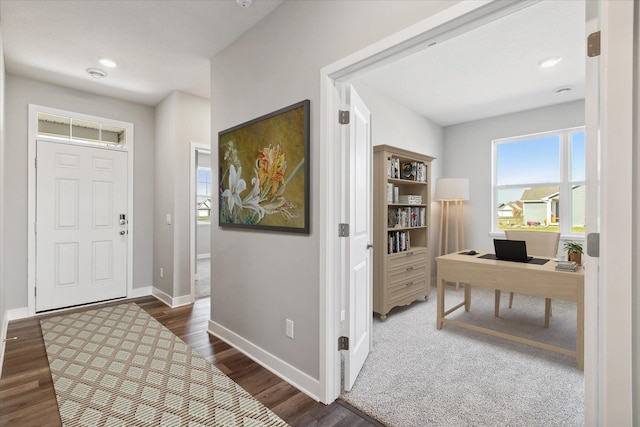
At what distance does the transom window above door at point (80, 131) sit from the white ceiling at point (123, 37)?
426mm

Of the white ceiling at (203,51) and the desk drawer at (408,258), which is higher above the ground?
the white ceiling at (203,51)

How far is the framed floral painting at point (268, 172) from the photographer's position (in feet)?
6.59

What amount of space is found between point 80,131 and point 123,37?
5.81 ft

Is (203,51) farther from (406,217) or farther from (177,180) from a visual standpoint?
(406,217)

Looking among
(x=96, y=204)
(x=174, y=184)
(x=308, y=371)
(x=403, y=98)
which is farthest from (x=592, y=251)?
(x=96, y=204)

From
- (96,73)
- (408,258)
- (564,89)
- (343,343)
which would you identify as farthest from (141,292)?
(564,89)

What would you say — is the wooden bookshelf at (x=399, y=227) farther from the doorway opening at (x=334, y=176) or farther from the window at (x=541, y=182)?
the window at (x=541, y=182)

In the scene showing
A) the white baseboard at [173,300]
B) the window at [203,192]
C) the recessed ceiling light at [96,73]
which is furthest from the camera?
the window at [203,192]

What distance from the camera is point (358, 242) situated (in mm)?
2105

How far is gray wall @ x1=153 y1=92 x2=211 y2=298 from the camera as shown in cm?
376

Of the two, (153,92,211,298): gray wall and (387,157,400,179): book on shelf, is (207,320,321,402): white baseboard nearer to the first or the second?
(153,92,211,298): gray wall

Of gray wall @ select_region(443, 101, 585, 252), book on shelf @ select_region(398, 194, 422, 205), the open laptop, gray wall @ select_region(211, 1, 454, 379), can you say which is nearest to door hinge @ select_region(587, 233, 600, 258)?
gray wall @ select_region(211, 1, 454, 379)

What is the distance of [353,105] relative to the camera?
196cm

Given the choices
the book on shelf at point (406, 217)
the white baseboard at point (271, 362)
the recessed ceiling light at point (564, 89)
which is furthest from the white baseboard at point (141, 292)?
the recessed ceiling light at point (564, 89)
